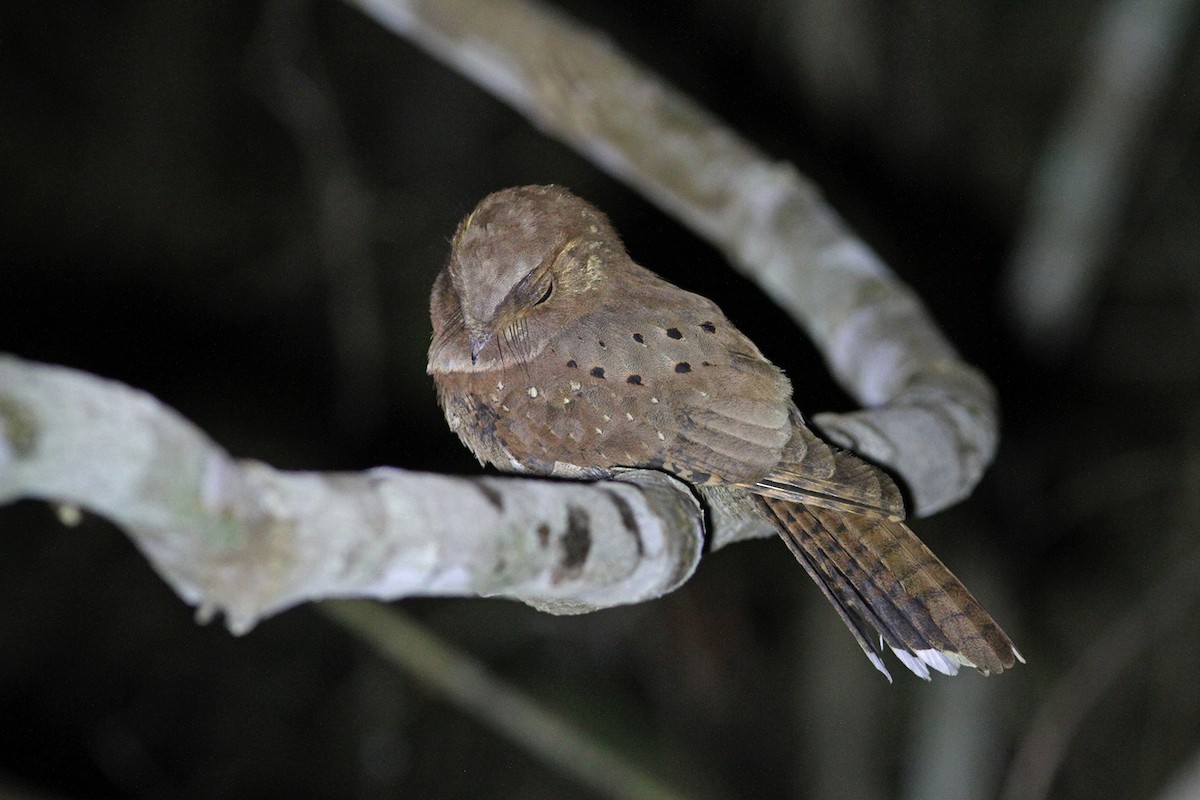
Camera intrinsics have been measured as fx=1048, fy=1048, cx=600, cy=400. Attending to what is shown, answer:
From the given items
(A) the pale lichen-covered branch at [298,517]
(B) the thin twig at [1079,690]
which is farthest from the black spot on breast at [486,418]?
(B) the thin twig at [1079,690]

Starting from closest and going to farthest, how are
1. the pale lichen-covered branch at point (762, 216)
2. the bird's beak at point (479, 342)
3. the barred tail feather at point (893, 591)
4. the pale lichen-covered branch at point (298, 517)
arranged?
the pale lichen-covered branch at point (298, 517) < the barred tail feather at point (893, 591) < the bird's beak at point (479, 342) < the pale lichen-covered branch at point (762, 216)

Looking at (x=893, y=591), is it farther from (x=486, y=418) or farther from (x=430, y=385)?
(x=430, y=385)

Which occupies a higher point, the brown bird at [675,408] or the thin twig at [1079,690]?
the brown bird at [675,408]

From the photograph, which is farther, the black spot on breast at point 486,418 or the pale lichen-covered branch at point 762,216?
the pale lichen-covered branch at point 762,216

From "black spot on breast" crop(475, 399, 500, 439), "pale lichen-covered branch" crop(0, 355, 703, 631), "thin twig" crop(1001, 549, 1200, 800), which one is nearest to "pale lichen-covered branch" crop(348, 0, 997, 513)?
"black spot on breast" crop(475, 399, 500, 439)

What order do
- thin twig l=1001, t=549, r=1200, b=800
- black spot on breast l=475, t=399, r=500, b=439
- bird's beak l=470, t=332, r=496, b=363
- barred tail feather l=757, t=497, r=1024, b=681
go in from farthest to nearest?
thin twig l=1001, t=549, r=1200, b=800 → black spot on breast l=475, t=399, r=500, b=439 → bird's beak l=470, t=332, r=496, b=363 → barred tail feather l=757, t=497, r=1024, b=681

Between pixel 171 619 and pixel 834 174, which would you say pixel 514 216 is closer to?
pixel 834 174

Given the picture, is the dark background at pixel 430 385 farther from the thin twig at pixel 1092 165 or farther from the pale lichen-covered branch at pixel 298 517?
the pale lichen-covered branch at pixel 298 517

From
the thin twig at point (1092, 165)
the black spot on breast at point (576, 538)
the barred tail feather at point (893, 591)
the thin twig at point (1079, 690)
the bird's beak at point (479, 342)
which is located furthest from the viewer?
the thin twig at point (1092, 165)

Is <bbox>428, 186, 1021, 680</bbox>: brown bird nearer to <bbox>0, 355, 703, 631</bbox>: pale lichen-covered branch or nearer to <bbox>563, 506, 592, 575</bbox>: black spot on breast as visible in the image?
<bbox>0, 355, 703, 631</bbox>: pale lichen-covered branch
